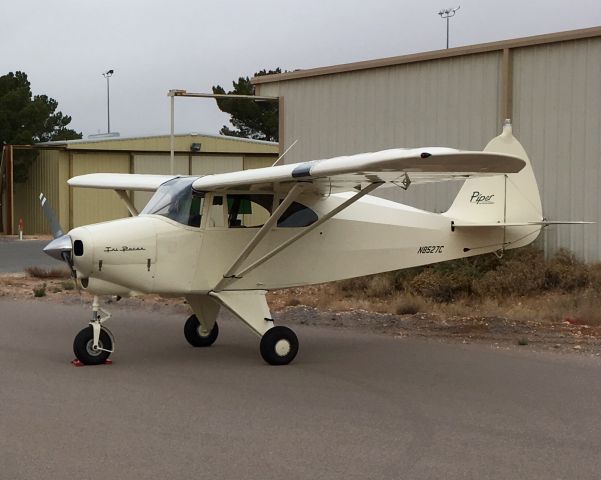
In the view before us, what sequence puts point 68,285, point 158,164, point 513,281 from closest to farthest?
point 513,281 → point 68,285 → point 158,164

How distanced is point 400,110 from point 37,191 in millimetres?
28093

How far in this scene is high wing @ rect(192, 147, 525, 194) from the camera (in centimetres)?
761

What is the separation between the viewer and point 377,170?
8055 mm

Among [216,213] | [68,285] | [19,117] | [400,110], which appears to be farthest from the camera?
[19,117]

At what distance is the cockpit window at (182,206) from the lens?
9695 mm

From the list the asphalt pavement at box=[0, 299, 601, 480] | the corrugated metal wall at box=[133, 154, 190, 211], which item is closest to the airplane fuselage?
the asphalt pavement at box=[0, 299, 601, 480]

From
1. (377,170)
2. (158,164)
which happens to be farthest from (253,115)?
(377,170)

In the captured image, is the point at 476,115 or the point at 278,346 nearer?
the point at 278,346

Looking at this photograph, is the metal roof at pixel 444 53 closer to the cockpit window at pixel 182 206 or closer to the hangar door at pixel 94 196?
the cockpit window at pixel 182 206

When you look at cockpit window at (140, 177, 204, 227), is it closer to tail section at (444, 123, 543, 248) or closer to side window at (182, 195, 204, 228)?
side window at (182, 195, 204, 228)

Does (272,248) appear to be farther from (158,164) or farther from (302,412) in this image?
(158,164)

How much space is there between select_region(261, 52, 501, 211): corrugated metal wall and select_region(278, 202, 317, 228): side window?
23.9 ft

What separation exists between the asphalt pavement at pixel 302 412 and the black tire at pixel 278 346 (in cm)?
16

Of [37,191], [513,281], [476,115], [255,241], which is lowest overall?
[513,281]
